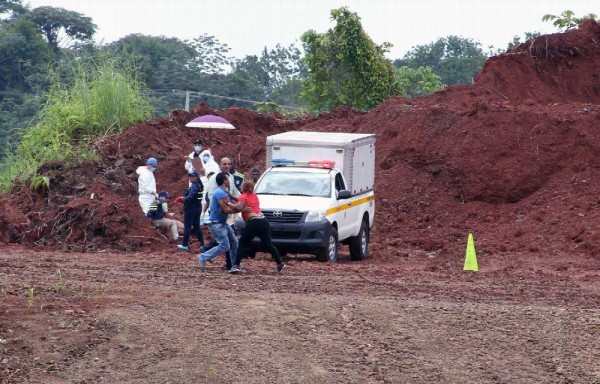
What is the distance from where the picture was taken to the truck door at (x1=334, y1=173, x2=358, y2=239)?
21.0 m

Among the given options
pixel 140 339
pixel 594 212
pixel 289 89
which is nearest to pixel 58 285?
pixel 140 339

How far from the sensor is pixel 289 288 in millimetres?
15766

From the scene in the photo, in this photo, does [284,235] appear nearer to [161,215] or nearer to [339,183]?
[339,183]

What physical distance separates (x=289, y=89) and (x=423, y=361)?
7040cm

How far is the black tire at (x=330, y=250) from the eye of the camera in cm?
2019

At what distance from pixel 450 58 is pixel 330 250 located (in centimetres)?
6643

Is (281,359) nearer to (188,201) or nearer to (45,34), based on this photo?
(188,201)

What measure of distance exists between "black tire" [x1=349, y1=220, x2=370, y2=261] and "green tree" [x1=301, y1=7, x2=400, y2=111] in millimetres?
21336

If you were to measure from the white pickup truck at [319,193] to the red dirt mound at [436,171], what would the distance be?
185cm

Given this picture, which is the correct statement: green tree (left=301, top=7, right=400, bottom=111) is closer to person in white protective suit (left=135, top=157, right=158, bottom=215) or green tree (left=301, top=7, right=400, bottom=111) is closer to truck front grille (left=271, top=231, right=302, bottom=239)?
person in white protective suit (left=135, top=157, right=158, bottom=215)

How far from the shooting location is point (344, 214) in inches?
837

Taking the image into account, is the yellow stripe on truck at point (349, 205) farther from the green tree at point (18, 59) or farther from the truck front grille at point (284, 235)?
the green tree at point (18, 59)

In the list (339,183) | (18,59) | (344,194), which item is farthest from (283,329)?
(18,59)

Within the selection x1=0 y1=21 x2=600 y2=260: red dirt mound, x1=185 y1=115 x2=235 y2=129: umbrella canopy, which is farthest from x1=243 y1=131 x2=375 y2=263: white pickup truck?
x1=185 y1=115 x2=235 y2=129: umbrella canopy
